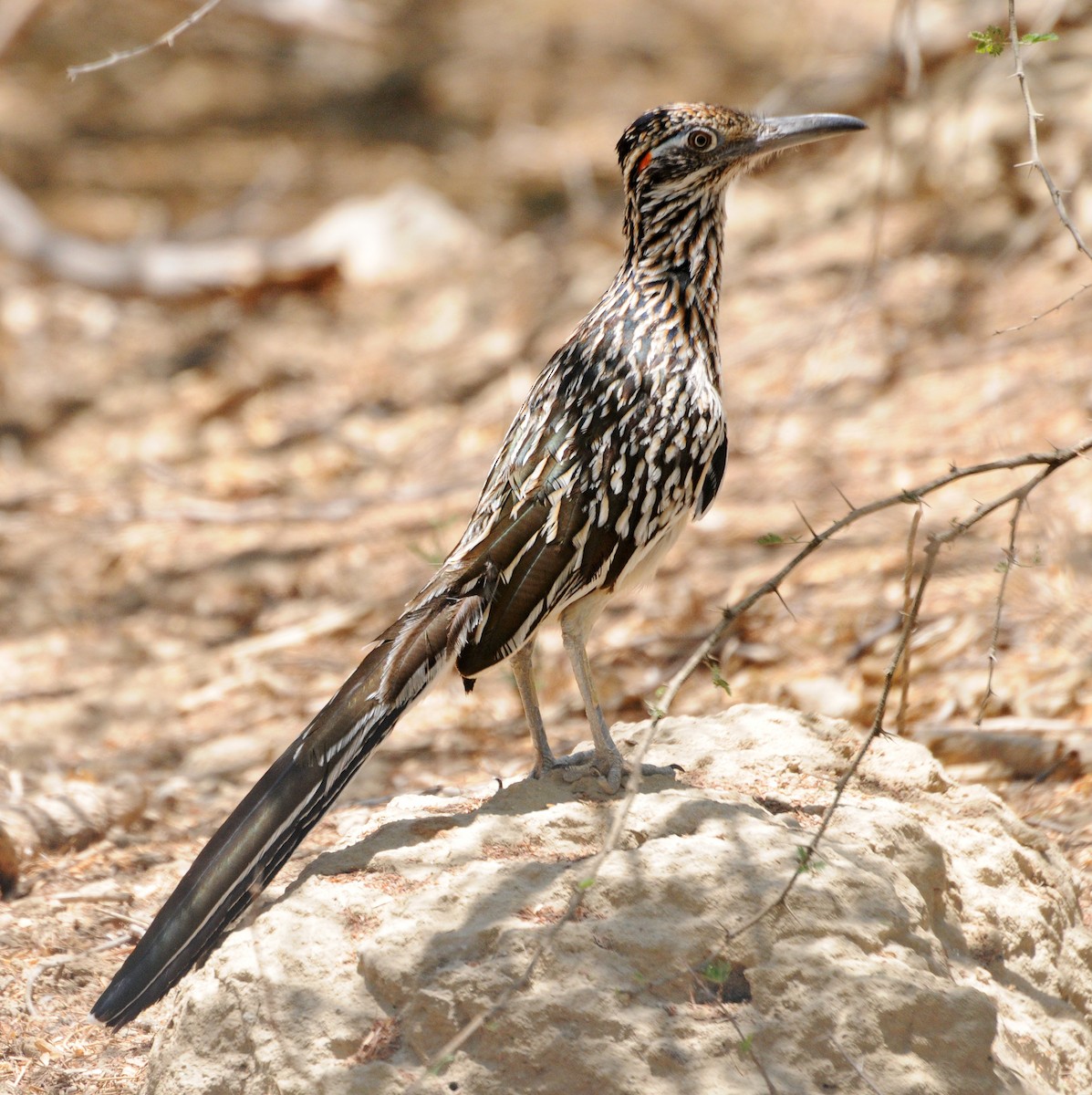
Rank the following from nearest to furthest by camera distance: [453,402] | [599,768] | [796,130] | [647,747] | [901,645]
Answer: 1. [647,747]
2. [901,645]
3. [599,768]
4. [796,130]
5. [453,402]

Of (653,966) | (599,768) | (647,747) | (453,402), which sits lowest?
(653,966)

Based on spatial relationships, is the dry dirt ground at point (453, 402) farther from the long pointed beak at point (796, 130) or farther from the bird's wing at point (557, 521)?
the bird's wing at point (557, 521)

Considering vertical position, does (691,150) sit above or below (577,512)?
above

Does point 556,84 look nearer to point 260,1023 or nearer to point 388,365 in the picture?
point 388,365

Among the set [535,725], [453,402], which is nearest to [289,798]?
[535,725]

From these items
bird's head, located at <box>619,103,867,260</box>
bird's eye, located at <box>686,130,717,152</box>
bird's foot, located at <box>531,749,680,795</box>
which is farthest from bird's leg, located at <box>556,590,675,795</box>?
bird's eye, located at <box>686,130,717,152</box>

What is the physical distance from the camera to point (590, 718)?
420 cm

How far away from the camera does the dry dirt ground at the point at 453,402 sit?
19.4 ft

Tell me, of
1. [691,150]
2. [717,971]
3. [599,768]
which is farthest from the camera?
[691,150]

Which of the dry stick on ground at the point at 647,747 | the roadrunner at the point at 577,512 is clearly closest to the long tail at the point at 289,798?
the roadrunner at the point at 577,512

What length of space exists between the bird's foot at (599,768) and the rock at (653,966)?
7.2 inches

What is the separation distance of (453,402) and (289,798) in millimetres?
6030

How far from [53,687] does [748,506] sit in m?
3.80

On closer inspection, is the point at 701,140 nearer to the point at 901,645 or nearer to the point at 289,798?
the point at 901,645
